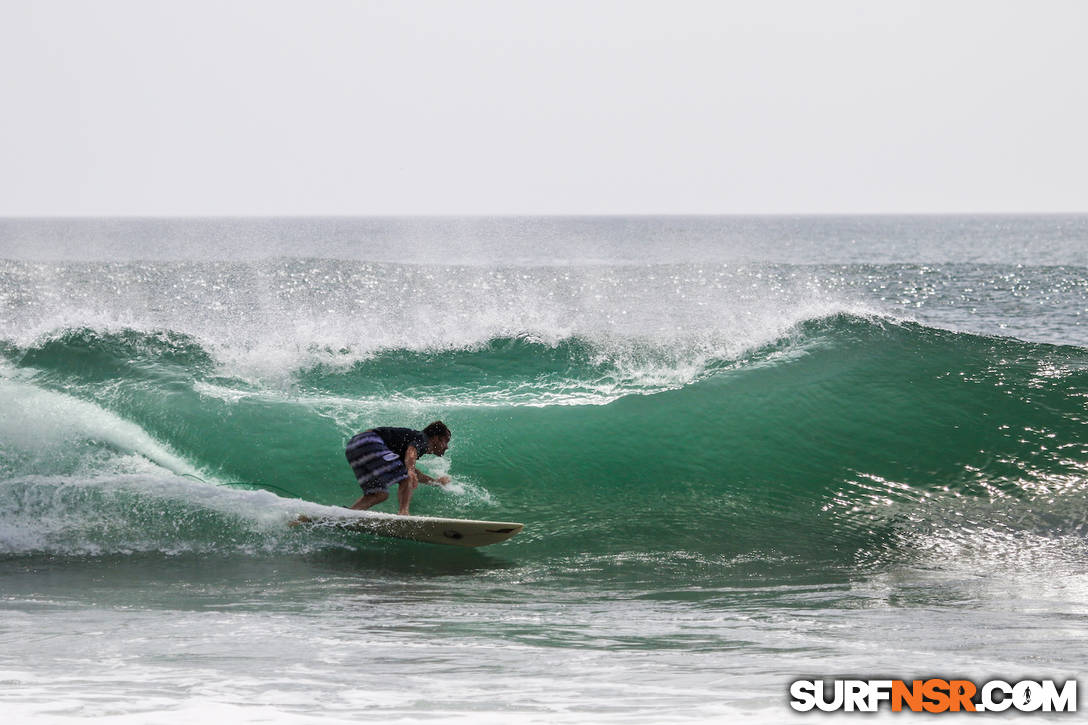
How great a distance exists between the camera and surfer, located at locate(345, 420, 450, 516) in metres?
7.47

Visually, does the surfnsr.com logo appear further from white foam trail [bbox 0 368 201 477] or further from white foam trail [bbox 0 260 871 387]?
white foam trail [bbox 0 260 871 387]

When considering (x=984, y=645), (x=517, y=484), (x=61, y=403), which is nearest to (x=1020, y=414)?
(x=517, y=484)

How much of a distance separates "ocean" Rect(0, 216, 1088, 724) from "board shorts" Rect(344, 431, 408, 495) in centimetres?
44

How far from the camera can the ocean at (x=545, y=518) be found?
169 inches

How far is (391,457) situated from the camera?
754 centimetres

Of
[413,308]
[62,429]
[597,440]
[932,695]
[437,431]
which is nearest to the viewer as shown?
[932,695]

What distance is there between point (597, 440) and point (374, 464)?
117 inches

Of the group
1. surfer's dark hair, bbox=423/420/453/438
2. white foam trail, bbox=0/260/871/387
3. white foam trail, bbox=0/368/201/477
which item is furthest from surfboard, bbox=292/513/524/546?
white foam trail, bbox=0/260/871/387

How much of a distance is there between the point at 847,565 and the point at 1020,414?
167 inches

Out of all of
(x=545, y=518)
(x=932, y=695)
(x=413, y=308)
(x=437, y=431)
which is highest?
(x=413, y=308)

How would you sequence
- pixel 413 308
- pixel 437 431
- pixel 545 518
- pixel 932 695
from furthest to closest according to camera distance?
pixel 413 308
pixel 545 518
pixel 437 431
pixel 932 695

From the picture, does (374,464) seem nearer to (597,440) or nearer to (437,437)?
(437,437)

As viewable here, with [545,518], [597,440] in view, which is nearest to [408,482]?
[545,518]

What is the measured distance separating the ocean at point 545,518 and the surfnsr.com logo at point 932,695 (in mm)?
123
